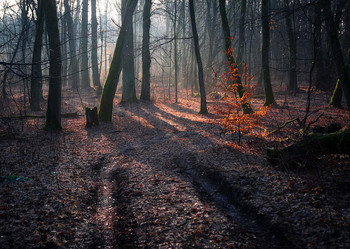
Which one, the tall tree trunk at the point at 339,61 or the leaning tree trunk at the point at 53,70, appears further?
the leaning tree trunk at the point at 53,70

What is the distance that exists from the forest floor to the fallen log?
0.32 m

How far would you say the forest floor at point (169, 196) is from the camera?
4.31 m

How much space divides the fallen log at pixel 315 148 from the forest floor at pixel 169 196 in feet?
1.03

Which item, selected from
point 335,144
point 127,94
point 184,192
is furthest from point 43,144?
point 127,94

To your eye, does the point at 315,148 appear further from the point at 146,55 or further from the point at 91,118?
the point at 146,55

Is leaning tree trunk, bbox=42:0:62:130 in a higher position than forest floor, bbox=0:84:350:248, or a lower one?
higher

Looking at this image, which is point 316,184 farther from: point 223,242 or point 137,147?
point 137,147

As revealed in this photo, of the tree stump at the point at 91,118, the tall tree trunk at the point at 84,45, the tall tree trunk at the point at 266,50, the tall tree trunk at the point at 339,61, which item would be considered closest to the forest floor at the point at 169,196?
the tall tree trunk at the point at 339,61

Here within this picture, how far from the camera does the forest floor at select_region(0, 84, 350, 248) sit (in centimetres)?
431

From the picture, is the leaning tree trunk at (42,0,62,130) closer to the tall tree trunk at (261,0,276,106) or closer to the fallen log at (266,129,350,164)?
the fallen log at (266,129,350,164)

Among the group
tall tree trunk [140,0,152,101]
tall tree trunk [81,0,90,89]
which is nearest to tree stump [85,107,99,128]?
tall tree trunk [140,0,152,101]

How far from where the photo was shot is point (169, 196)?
5.90 metres

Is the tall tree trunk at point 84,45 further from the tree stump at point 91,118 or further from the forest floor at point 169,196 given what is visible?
the forest floor at point 169,196

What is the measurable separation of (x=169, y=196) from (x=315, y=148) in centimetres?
359
